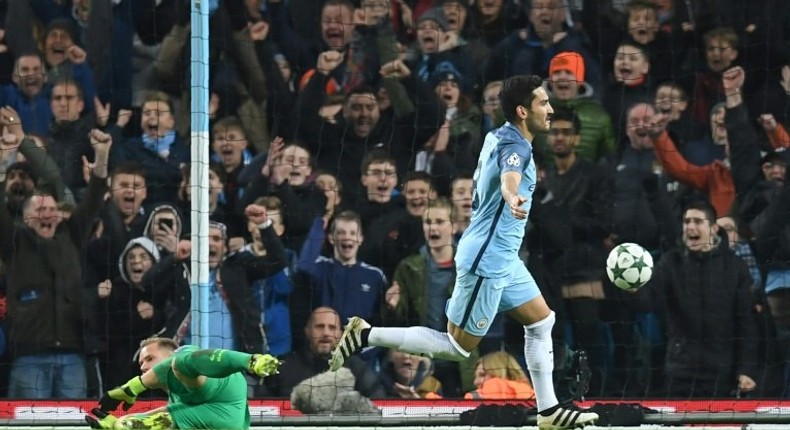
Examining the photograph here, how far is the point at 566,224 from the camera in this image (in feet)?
36.4

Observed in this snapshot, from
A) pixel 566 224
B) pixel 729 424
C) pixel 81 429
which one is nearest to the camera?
pixel 81 429

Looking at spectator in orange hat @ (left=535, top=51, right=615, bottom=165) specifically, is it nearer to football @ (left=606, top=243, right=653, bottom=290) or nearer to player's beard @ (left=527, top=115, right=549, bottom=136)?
football @ (left=606, top=243, right=653, bottom=290)

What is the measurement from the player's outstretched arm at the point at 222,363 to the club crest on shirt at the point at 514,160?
4.93 ft

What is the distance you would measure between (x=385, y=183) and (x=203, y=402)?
11.6ft

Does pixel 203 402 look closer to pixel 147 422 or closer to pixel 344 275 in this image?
pixel 147 422

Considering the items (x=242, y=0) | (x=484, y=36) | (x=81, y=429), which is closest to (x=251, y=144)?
(x=242, y=0)

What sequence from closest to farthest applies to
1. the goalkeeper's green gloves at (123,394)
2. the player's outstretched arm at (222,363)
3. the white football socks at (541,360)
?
the player's outstretched arm at (222,363) < the white football socks at (541,360) < the goalkeeper's green gloves at (123,394)

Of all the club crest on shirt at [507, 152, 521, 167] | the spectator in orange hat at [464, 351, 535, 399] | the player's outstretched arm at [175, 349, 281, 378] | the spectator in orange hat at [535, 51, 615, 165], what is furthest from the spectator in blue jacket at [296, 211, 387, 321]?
the club crest on shirt at [507, 152, 521, 167]

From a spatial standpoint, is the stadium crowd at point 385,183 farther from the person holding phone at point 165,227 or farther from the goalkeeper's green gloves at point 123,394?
the goalkeeper's green gloves at point 123,394

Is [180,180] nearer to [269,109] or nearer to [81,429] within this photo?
[269,109]

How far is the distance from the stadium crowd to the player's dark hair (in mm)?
3130

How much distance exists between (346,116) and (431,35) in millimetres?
909

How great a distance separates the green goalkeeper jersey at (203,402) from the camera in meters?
8.05

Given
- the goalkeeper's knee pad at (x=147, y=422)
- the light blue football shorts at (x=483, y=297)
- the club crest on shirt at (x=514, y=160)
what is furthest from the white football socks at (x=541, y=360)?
the goalkeeper's knee pad at (x=147, y=422)
